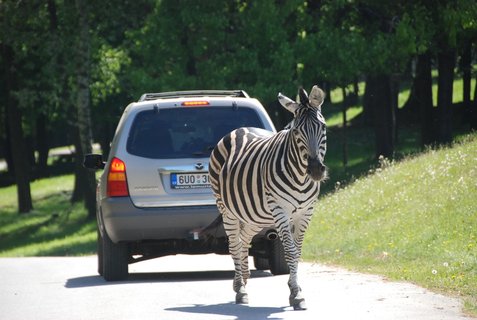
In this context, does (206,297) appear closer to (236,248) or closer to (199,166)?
(236,248)

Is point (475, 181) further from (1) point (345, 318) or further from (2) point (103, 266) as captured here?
(1) point (345, 318)

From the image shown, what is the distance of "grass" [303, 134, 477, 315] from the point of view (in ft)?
43.5

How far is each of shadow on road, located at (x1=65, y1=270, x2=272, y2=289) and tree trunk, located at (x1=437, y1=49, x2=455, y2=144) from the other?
17.1 m

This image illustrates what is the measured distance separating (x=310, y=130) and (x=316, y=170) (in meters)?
0.43

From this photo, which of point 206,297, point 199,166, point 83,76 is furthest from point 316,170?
point 83,76

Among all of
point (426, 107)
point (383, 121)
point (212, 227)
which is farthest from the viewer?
point (426, 107)

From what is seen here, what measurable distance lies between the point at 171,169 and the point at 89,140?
19.0 metres

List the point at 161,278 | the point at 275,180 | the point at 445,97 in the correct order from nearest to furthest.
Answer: the point at 275,180, the point at 161,278, the point at 445,97

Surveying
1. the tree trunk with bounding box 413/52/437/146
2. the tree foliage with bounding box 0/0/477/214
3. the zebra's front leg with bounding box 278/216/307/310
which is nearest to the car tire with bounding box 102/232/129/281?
the zebra's front leg with bounding box 278/216/307/310

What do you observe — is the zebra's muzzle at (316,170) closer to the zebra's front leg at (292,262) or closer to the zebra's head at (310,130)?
the zebra's head at (310,130)

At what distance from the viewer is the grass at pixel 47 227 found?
101ft

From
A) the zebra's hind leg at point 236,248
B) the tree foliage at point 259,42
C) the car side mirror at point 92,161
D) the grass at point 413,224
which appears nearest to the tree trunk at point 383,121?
the tree foliage at point 259,42

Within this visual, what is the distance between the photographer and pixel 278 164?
37.4 feet

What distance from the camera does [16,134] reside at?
135 feet
